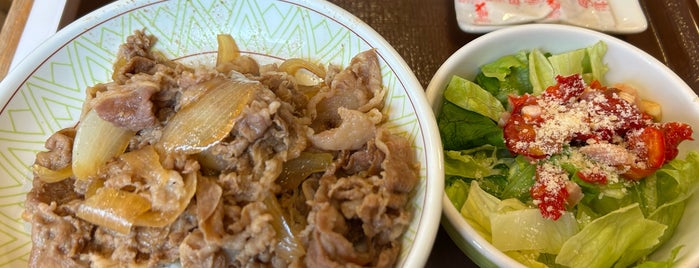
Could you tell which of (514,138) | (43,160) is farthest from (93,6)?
(514,138)

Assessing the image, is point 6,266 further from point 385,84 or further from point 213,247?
point 385,84

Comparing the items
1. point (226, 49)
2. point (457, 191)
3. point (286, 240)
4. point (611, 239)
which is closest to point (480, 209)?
point (457, 191)

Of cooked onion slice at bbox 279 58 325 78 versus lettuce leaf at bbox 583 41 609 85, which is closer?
cooked onion slice at bbox 279 58 325 78

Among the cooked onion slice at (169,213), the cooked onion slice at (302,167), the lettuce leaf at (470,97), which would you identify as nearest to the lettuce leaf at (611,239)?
the lettuce leaf at (470,97)

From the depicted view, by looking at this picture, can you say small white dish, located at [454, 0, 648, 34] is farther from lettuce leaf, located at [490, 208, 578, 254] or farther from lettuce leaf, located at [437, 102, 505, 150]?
lettuce leaf, located at [490, 208, 578, 254]

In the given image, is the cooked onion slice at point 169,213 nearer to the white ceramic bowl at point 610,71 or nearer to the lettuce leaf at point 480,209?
the white ceramic bowl at point 610,71

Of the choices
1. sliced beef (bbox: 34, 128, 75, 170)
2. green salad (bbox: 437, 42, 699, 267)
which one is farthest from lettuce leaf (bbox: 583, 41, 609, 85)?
sliced beef (bbox: 34, 128, 75, 170)

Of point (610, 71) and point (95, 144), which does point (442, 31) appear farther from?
point (95, 144)
